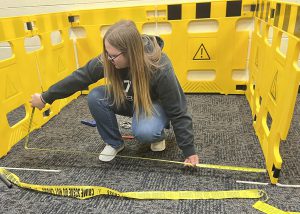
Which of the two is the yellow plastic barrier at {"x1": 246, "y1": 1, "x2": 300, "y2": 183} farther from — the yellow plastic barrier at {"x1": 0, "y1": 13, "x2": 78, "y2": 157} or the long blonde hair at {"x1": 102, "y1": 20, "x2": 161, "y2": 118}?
the yellow plastic barrier at {"x1": 0, "y1": 13, "x2": 78, "y2": 157}

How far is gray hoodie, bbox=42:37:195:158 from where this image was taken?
137cm

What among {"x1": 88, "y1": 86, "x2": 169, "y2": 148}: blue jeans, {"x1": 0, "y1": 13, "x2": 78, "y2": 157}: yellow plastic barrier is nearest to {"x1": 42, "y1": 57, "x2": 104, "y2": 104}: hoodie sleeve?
{"x1": 88, "y1": 86, "x2": 169, "y2": 148}: blue jeans

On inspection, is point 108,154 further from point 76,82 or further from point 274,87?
point 274,87

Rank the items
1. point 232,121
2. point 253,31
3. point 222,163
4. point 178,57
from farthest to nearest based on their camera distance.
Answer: point 178,57, point 253,31, point 232,121, point 222,163

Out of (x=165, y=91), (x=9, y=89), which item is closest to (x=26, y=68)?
(x=9, y=89)

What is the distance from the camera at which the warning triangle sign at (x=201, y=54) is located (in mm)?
2506

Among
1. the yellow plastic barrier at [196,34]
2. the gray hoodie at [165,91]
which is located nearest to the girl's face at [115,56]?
the gray hoodie at [165,91]

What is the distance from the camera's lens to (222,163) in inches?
61.4

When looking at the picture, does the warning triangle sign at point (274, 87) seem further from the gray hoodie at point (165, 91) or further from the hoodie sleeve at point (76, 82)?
the hoodie sleeve at point (76, 82)

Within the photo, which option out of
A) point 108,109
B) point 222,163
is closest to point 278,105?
point 222,163

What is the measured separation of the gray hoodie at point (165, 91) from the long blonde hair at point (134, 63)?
3 centimetres

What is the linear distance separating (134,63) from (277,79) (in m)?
0.70

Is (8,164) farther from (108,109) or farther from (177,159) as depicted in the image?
(177,159)

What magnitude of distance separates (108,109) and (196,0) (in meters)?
1.44
